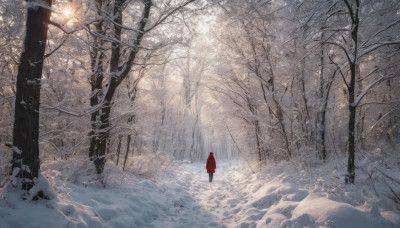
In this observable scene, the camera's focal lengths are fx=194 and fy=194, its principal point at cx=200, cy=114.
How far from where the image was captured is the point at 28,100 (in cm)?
289

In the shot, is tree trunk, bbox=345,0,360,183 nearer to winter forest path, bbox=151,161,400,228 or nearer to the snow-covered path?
winter forest path, bbox=151,161,400,228

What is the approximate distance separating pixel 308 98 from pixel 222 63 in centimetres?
404

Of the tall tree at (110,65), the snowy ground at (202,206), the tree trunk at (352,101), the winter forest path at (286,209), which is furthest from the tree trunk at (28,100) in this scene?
the tree trunk at (352,101)

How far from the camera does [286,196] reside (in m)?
4.85

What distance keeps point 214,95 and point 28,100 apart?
9.61m

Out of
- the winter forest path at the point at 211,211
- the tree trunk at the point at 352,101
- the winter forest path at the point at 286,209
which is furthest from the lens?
the winter forest path at the point at 211,211

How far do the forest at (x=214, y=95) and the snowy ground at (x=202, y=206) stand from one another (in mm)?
33

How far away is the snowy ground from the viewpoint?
2.84 metres

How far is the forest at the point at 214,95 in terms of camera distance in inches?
120

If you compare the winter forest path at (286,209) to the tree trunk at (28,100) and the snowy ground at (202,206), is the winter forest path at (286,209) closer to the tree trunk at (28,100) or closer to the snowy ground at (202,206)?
the snowy ground at (202,206)

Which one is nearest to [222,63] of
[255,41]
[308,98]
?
[255,41]

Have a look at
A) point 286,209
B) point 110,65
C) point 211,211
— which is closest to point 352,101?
point 286,209

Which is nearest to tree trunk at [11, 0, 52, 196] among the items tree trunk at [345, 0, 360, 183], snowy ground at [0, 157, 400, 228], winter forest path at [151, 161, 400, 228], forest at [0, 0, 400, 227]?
forest at [0, 0, 400, 227]

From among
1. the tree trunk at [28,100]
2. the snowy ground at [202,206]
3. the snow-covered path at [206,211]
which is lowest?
the snow-covered path at [206,211]
